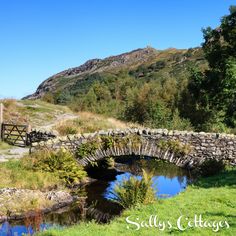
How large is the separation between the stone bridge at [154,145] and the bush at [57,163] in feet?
1.64

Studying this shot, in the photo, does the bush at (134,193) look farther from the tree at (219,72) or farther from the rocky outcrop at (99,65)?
the rocky outcrop at (99,65)

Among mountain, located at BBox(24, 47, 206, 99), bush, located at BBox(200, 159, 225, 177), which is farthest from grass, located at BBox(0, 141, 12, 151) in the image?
mountain, located at BBox(24, 47, 206, 99)

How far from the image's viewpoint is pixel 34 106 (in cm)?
4969

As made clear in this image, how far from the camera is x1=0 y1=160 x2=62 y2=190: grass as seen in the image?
19.2 meters

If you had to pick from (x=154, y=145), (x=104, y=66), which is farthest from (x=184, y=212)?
(x=104, y=66)

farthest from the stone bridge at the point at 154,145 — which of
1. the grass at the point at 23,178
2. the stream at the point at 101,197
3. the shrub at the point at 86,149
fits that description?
the grass at the point at 23,178

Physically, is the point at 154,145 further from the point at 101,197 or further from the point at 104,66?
the point at 104,66

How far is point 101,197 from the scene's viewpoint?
66.2 ft

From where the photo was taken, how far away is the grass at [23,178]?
19.2 metres

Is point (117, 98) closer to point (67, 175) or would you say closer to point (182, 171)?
point (182, 171)

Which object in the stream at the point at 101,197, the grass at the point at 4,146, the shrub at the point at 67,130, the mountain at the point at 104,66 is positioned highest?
the mountain at the point at 104,66

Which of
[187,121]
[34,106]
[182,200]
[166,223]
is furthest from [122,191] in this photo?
[34,106]

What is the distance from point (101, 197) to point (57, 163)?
280 centimetres

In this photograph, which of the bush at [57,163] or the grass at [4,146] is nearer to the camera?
the bush at [57,163]
